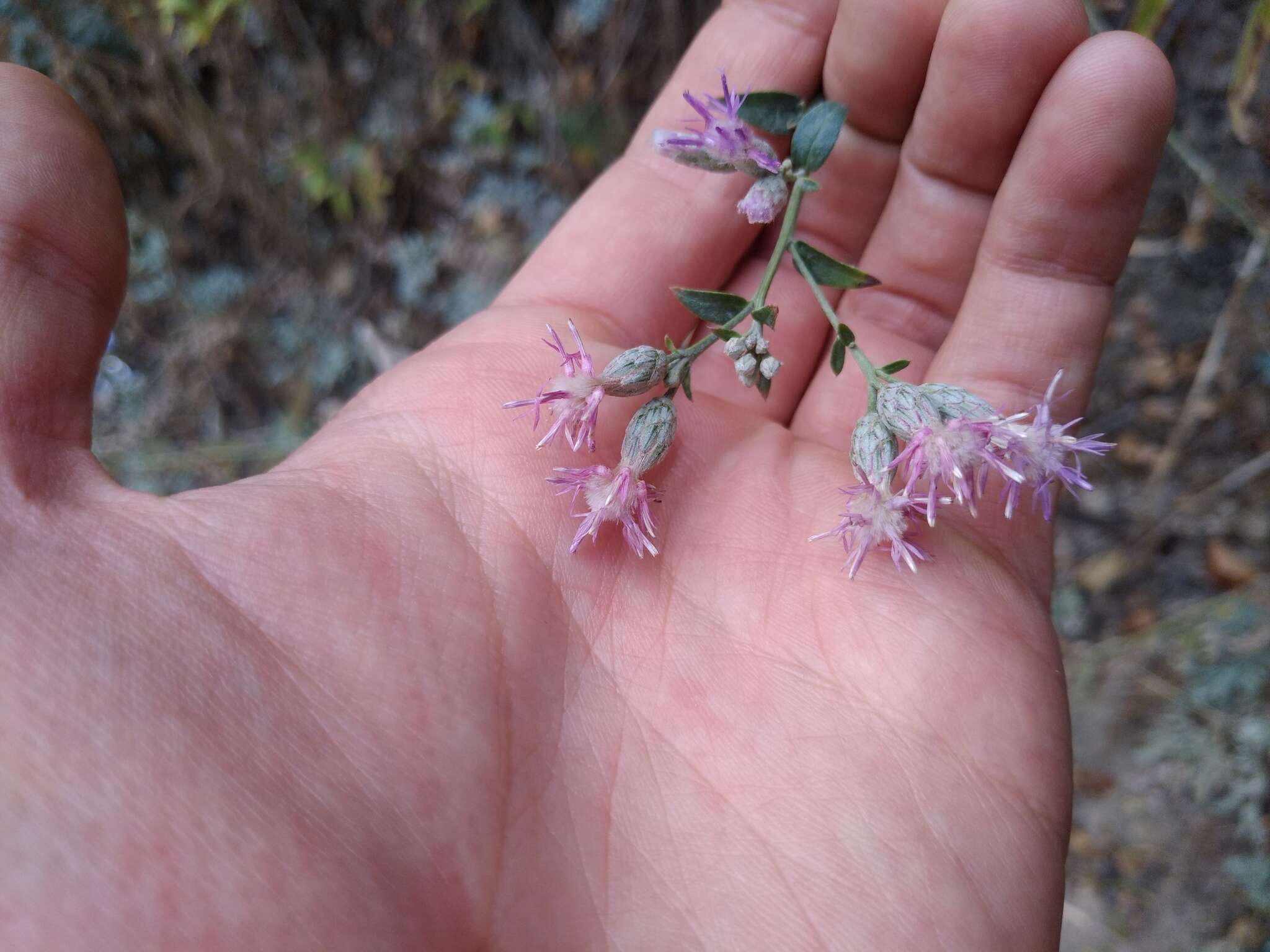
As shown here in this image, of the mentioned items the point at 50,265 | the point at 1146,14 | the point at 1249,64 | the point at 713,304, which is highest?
the point at 1146,14

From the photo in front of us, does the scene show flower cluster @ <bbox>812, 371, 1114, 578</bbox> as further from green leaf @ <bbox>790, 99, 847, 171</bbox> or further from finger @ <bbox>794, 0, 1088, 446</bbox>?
green leaf @ <bbox>790, 99, 847, 171</bbox>

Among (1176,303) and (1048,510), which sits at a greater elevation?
(1048,510)

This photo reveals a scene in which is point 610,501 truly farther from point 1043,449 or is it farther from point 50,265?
point 50,265

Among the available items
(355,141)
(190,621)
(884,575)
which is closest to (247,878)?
(190,621)

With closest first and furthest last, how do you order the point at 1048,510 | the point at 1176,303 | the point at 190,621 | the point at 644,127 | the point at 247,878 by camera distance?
1. the point at 247,878
2. the point at 190,621
3. the point at 1048,510
4. the point at 644,127
5. the point at 1176,303

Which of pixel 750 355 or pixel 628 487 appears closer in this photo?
pixel 628 487

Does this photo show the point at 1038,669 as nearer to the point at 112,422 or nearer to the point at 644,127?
the point at 644,127

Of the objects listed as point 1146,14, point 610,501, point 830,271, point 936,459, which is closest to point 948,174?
point 830,271
